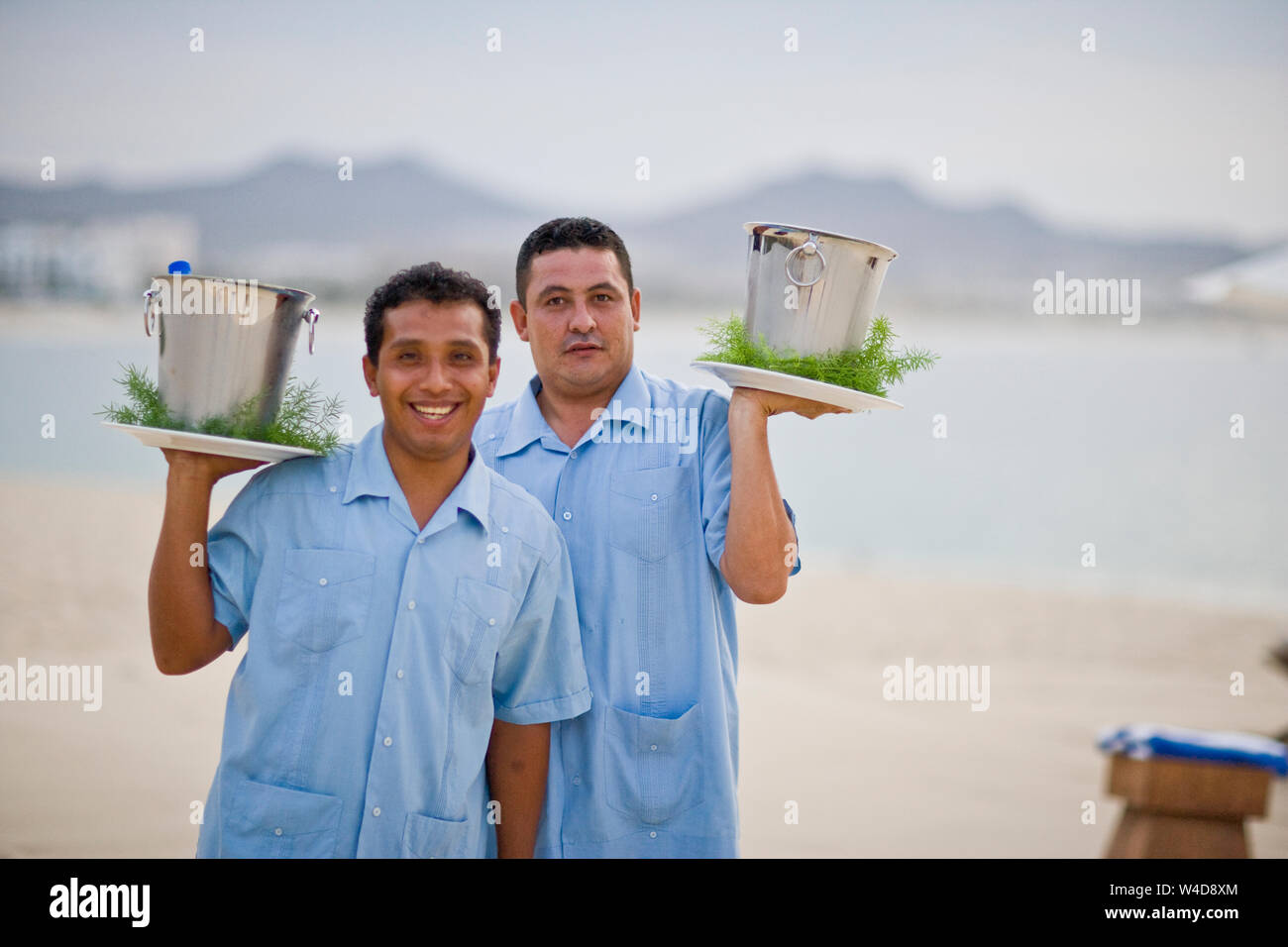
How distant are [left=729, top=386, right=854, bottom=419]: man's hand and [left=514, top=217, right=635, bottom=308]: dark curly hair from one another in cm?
50

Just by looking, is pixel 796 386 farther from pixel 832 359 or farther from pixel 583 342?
pixel 583 342

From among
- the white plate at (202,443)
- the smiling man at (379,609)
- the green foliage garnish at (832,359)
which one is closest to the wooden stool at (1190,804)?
the green foliage garnish at (832,359)

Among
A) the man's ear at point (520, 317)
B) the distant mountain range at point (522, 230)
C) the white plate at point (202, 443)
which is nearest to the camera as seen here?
the white plate at point (202, 443)

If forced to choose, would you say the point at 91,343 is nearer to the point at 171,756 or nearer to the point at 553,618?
the point at 171,756

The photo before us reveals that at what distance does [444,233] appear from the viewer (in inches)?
3337

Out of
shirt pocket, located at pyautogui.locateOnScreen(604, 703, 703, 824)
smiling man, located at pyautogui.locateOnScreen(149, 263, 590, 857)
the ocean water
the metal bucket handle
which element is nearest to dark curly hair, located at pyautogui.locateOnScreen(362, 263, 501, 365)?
smiling man, located at pyautogui.locateOnScreen(149, 263, 590, 857)

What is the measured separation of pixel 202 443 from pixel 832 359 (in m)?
1.34

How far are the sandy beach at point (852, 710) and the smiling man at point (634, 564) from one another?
3768 mm

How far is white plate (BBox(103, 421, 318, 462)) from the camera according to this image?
7.68 feet

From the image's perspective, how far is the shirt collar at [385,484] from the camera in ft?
8.34

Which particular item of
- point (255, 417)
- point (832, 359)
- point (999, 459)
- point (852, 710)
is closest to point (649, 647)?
point (832, 359)

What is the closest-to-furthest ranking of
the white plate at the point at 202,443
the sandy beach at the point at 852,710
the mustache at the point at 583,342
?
1. the white plate at the point at 202,443
2. the mustache at the point at 583,342
3. the sandy beach at the point at 852,710

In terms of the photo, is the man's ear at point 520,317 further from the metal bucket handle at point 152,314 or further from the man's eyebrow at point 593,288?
the metal bucket handle at point 152,314

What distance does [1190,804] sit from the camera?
362 centimetres
